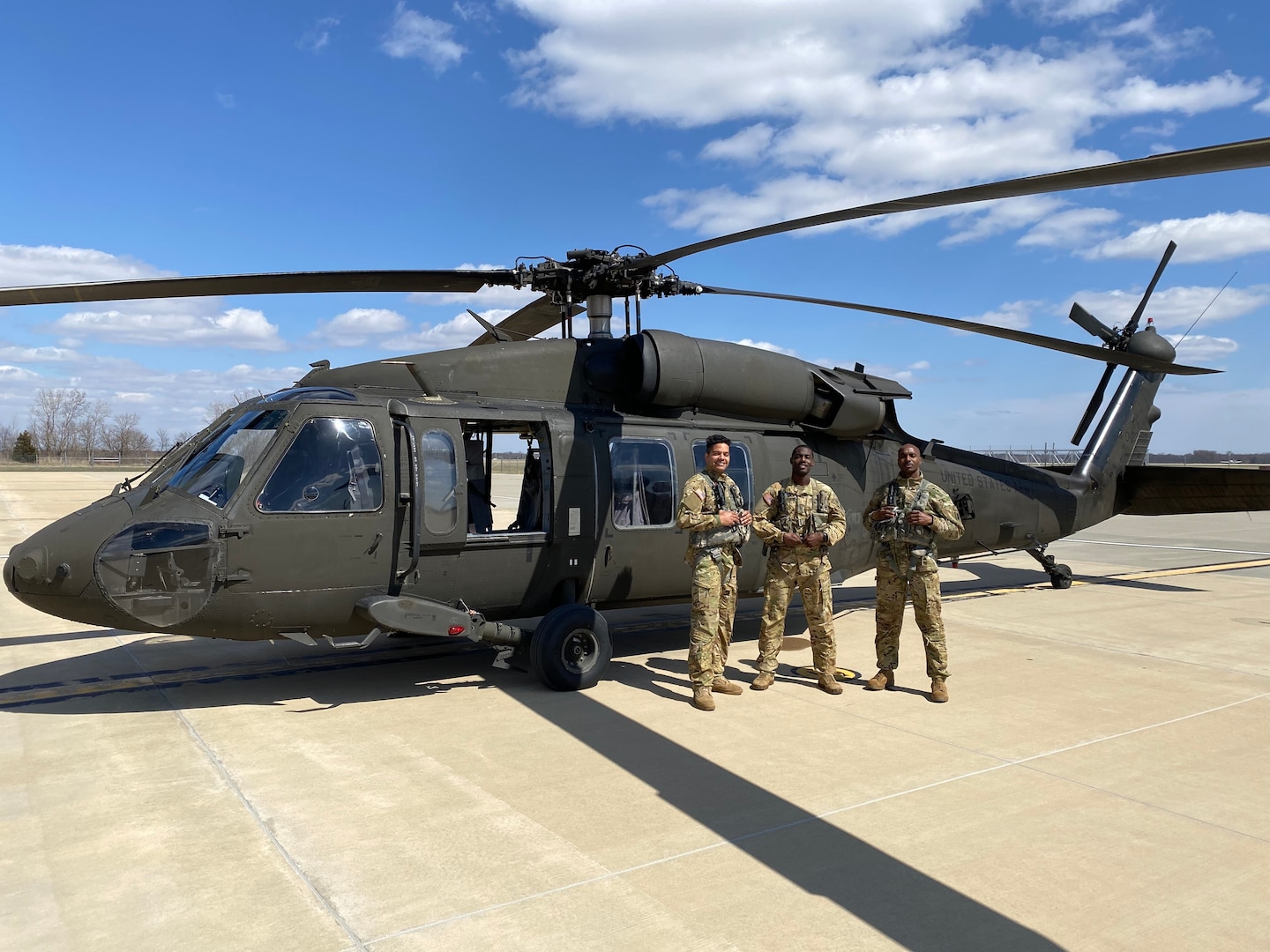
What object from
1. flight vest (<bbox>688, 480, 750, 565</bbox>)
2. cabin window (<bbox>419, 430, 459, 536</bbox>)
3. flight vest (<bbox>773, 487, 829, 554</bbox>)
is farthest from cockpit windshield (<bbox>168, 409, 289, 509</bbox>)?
flight vest (<bbox>773, 487, 829, 554</bbox>)

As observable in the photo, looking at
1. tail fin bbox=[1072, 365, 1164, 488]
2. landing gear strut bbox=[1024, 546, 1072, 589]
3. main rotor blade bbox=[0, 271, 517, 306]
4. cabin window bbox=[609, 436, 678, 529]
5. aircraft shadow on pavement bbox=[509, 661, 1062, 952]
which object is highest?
main rotor blade bbox=[0, 271, 517, 306]

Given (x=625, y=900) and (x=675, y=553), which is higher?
(x=675, y=553)

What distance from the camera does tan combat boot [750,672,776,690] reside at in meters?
6.46

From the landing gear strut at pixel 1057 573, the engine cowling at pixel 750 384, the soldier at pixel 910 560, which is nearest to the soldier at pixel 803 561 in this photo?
the soldier at pixel 910 560

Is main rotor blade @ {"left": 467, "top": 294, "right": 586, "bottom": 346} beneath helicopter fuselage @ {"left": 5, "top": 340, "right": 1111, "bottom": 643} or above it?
above

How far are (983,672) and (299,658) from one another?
18.7 feet

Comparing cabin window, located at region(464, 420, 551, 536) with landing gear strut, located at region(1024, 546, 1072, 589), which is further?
landing gear strut, located at region(1024, 546, 1072, 589)

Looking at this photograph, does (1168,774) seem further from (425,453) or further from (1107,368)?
(1107,368)

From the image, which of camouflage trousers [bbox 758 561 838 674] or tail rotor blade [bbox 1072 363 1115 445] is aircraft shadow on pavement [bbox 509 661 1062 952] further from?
tail rotor blade [bbox 1072 363 1115 445]

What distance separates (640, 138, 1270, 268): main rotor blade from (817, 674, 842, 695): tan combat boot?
3.26m

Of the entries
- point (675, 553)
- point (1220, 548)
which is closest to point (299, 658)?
point (675, 553)

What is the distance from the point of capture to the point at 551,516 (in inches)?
263

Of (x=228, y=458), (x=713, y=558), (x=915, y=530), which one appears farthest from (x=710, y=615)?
(x=228, y=458)

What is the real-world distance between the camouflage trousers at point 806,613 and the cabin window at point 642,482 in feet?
3.68
